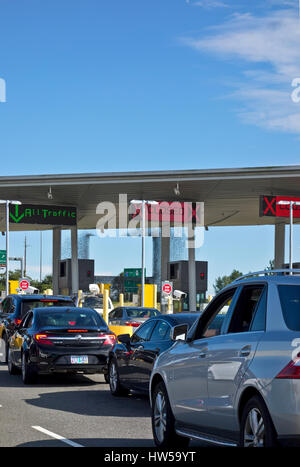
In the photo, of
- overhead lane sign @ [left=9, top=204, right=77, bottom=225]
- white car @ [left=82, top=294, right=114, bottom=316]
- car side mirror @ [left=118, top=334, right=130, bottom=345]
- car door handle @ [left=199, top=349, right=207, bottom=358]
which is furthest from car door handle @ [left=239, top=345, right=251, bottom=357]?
white car @ [left=82, top=294, right=114, bottom=316]

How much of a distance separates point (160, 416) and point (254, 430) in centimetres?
257

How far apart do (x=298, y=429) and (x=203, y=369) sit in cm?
182

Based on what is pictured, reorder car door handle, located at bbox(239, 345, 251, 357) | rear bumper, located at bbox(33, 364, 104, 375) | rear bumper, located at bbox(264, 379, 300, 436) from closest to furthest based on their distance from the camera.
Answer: rear bumper, located at bbox(264, 379, 300, 436) < car door handle, located at bbox(239, 345, 251, 357) < rear bumper, located at bbox(33, 364, 104, 375)

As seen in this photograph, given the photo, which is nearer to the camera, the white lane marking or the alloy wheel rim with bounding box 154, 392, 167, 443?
the alloy wheel rim with bounding box 154, 392, 167, 443

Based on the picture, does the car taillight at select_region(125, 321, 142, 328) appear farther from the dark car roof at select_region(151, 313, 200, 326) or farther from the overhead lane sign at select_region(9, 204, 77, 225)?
the overhead lane sign at select_region(9, 204, 77, 225)

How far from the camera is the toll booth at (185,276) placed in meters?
52.6

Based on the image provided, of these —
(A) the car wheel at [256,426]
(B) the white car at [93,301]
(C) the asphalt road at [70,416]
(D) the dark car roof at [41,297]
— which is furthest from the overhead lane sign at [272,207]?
(A) the car wheel at [256,426]

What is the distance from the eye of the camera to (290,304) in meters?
6.90

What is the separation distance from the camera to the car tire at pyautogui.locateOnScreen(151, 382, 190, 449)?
350 inches

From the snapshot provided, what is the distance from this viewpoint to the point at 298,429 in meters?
6.26

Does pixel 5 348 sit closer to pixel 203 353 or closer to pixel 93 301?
pixel 203 353

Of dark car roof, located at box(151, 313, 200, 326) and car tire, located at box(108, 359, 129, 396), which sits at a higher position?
dark car roof, located at box(151, 313, 200, 326)

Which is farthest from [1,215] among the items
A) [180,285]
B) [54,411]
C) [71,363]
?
[54,411]
